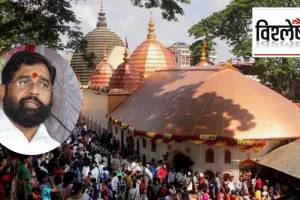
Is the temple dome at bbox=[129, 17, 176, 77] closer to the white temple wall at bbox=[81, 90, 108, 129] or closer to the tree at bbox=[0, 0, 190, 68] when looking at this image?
the white temple wall at bbox=[81, 90, 108, 129]

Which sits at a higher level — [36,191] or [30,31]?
[30,31]

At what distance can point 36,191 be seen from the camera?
10.3m

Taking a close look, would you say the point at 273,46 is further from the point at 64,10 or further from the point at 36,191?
the point at 36,191

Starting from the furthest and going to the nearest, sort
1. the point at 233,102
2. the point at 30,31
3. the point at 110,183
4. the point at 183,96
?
the point at 183,96 < the point at 233,102 < the point at 30,31 < the point at 110,183

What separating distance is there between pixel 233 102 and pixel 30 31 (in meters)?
9.17

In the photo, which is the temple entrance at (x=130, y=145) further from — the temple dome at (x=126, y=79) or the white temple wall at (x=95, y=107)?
the temple dome at (x=126, y=79)

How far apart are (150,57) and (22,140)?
2210 centimetres

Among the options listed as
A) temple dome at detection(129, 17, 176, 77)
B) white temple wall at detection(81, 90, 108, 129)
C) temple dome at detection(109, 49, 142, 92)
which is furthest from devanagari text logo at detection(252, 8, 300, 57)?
white temple wall at detection(81, 90, 108, 129)

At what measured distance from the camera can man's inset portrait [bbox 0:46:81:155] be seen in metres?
10.0

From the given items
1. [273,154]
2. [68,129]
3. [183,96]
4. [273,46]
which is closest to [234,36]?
[273,46]

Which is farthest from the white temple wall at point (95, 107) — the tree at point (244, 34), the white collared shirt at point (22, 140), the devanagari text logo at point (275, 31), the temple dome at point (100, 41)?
the white collared shirt at point (22, 140)

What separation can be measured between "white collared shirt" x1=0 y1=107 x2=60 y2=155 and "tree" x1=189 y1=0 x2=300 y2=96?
909 inches

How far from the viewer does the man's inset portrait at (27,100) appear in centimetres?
1000

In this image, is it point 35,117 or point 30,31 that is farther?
point 30,31
